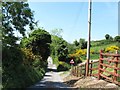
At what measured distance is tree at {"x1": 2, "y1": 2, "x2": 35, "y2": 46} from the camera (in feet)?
57.4

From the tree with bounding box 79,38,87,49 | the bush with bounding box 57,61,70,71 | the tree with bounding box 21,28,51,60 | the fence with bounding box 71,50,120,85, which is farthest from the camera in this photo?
the tree with bounding box 79,38,87,49

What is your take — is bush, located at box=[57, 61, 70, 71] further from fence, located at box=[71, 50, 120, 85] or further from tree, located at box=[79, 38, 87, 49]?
fence, located at box=[71, 50, 120, 85]

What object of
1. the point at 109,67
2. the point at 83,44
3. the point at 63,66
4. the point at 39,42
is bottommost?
the point at 63,66

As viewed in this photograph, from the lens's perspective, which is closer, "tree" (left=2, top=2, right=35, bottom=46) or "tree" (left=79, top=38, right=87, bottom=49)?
"tree" (left=2, top=2, right=35, bottom=46)

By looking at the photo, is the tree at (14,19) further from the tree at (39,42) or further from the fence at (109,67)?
the tree at (39,42)

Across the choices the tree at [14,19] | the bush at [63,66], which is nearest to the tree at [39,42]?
the bush at [63,66]

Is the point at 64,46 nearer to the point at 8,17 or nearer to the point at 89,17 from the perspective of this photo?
the point at 89,17

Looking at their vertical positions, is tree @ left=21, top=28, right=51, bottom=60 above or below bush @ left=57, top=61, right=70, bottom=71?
above

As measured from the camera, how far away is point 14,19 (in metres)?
18.6

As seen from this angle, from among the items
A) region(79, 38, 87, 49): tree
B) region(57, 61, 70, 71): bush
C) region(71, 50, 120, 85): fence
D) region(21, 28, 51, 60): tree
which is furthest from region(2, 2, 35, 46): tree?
region(79, 38, 87, 49): tree

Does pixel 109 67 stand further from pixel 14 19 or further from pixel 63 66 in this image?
pixel 63 66

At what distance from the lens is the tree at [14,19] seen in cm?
1750

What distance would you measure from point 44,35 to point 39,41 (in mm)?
1468

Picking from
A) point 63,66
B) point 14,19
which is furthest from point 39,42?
point 14,19
